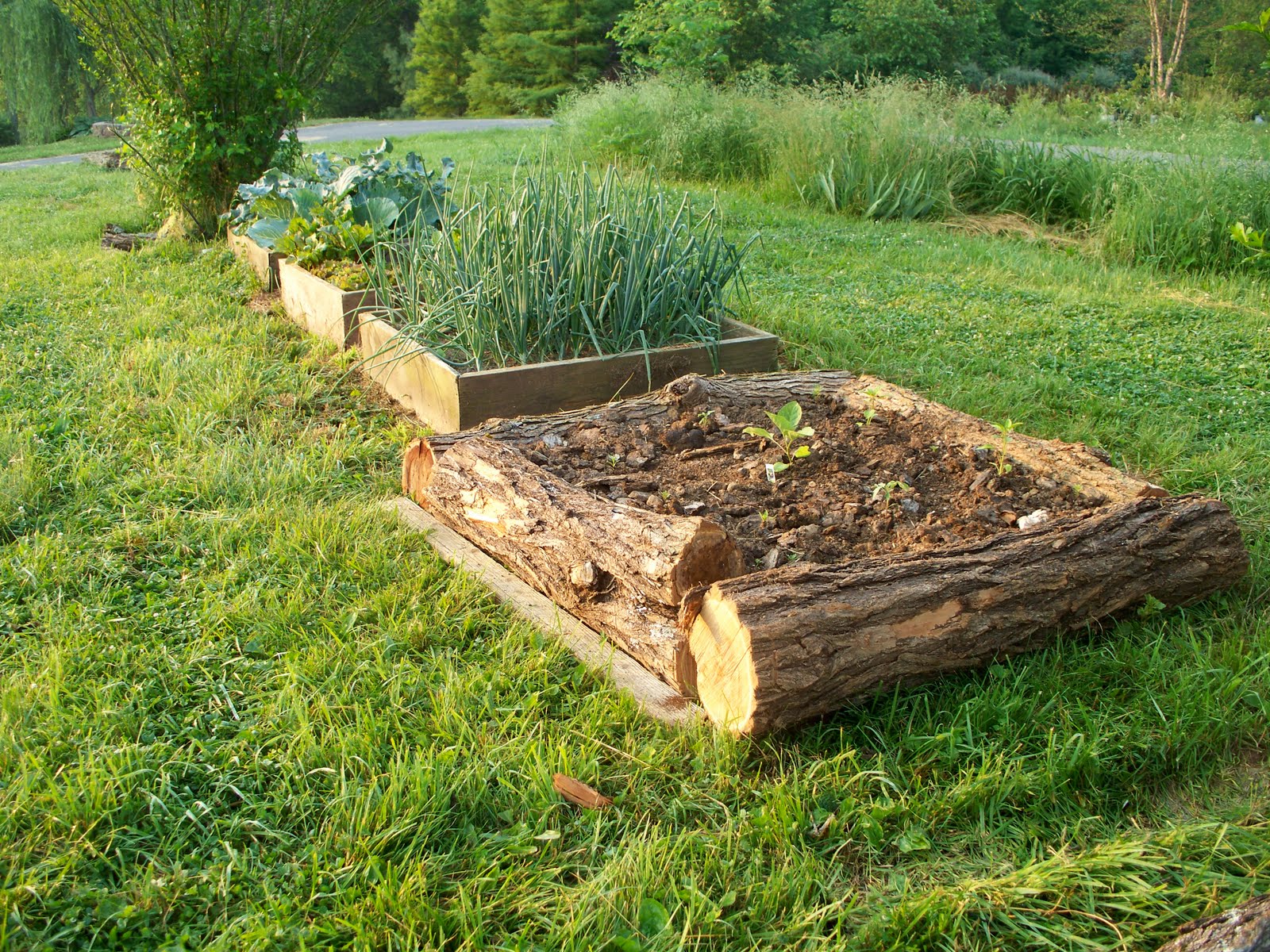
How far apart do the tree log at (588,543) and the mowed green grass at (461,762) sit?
168 millimetres

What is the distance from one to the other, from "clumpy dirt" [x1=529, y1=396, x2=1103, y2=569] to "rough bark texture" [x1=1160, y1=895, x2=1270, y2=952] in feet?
3.58

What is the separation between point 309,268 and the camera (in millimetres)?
5270

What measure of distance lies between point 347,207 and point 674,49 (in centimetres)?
1129

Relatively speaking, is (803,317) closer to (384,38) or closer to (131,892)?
(131,892)

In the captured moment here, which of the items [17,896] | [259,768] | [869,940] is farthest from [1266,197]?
[17,896]

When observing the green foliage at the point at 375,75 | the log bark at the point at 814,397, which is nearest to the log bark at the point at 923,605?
the log bark at the point at 814,397

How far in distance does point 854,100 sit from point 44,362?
306 inches

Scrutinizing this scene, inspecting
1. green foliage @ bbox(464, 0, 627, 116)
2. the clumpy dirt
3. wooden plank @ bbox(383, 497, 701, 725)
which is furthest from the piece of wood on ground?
green foliage @ bbox(464, 0, 627, 116)

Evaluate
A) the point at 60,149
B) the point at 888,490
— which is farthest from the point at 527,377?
the point at 60,149

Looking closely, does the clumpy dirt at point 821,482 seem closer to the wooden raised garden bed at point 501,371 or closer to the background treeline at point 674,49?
the wooden raised garden bed at point 501,371

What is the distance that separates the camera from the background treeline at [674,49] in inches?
762

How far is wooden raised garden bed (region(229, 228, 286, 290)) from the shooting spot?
574cm

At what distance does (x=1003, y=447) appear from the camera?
9.96 feet

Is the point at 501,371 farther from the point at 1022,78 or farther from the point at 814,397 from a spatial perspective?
the point at 1022,78
